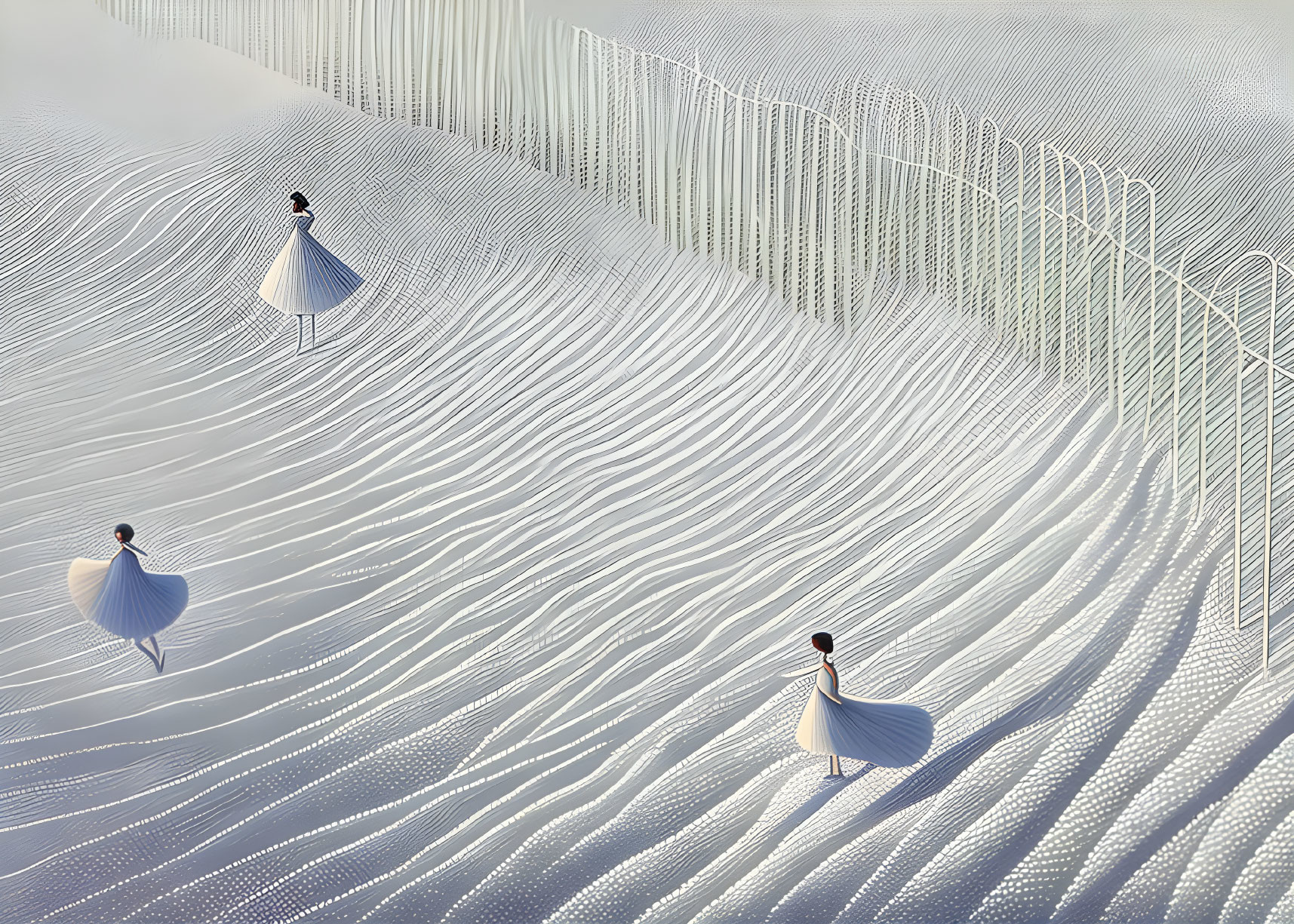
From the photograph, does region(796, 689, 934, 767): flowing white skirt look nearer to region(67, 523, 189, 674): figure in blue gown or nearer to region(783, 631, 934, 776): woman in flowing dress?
region(783, 631, 934, 776): woman in flowing dress

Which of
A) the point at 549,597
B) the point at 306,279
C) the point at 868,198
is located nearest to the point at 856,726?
the point at 549,597

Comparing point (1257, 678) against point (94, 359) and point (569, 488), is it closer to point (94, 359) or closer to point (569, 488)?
point (569, 488)

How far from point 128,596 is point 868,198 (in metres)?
1.36

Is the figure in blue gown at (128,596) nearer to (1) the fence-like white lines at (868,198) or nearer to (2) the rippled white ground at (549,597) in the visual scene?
(2) the rippled white ground at (549,597)

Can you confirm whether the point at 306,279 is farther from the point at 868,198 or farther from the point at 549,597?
the point at 868,198

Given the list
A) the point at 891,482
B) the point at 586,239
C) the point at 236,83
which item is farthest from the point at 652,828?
the point at 236,83

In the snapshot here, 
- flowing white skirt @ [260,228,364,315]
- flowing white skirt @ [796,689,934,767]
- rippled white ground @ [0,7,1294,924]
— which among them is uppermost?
flowing white skirt @ [260,228,364,315]

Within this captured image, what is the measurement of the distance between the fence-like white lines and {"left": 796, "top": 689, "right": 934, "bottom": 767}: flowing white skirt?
1.81 ft

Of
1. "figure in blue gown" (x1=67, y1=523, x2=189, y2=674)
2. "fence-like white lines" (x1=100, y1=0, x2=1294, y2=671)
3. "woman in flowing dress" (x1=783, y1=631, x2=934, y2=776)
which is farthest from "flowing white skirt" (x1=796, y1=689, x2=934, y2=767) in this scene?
"figure in blue gown" (x1=67, y1=523, x2=189, y2=674)

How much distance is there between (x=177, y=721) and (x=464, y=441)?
24.6 inches

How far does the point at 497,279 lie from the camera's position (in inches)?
72.6

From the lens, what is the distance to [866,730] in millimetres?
1668

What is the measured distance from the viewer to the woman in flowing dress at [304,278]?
1785 mm

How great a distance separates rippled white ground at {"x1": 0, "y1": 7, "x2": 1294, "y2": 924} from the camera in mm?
1702
